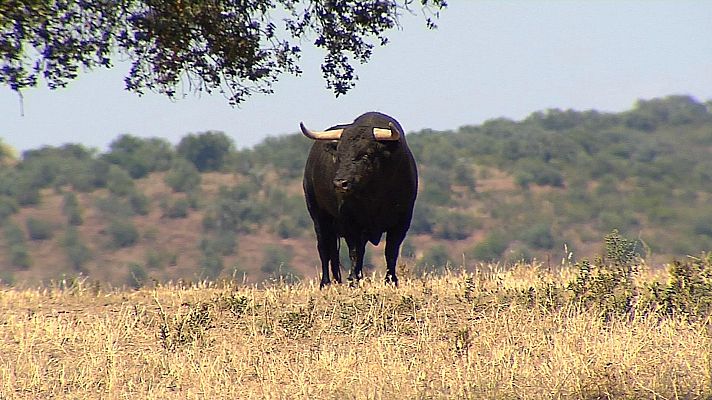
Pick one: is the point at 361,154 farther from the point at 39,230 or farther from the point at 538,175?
the point at 538,175

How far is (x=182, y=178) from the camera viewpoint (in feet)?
190

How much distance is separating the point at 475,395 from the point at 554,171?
172 ft

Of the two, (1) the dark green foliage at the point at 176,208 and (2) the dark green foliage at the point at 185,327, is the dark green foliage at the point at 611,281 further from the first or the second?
(1) the dark green foliage at the point at 176,208

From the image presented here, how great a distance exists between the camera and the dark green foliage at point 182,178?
57500 mm

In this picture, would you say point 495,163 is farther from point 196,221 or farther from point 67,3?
point 67,3

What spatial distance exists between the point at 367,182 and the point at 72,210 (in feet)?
137

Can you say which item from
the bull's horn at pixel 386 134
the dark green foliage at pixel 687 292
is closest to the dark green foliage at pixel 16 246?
the bull's horn at pixel 386 134

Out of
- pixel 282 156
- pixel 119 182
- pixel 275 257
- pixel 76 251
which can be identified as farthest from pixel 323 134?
pixel 282 156

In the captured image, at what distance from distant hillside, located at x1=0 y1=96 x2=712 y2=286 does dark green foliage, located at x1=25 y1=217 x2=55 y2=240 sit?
0.18 ft

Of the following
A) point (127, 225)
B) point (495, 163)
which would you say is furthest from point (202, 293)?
point (495, 163)

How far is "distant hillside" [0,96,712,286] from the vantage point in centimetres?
4750

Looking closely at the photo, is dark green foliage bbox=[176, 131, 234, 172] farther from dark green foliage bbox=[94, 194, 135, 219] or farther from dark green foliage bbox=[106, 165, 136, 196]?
dark green foliage bbox=[94, 194, 135, 219]

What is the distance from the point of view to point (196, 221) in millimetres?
52906

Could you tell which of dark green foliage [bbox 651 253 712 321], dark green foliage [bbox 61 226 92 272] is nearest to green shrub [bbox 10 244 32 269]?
dark green foliage [bbox 61 226 92 272]
